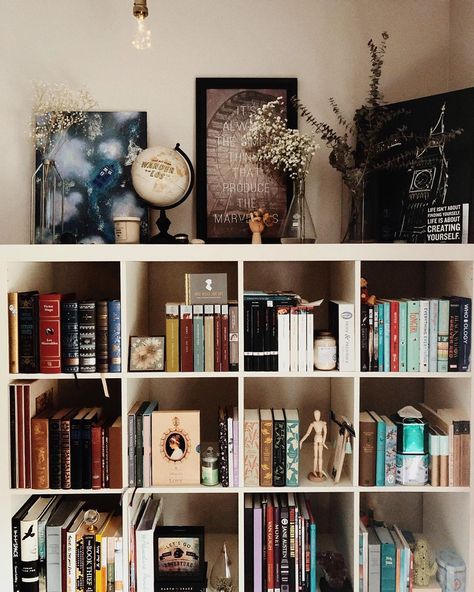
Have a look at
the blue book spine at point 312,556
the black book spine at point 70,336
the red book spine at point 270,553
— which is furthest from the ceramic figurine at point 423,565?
the black book spine at point 70,336

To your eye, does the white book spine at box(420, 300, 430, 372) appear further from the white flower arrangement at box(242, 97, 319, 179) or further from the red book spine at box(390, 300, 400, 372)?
the white flower arrangement at box(242, 97, 319, 179)

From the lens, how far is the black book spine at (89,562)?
1813mm

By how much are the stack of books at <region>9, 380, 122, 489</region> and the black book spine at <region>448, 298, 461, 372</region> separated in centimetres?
111

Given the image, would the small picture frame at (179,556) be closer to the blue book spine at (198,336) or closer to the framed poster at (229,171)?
the blue book spine at (198,336)

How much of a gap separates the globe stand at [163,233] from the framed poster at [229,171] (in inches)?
6.7

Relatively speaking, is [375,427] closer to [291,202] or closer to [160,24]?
[291,202]

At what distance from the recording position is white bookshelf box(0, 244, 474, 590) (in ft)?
5.74

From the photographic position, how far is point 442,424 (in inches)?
72.1

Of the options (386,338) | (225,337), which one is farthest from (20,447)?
(386,338)

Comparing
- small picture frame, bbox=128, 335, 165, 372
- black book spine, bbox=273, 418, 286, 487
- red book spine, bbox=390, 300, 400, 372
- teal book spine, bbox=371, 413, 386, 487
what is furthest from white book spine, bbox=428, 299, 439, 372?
small picture frame, bbox=128, 335, 165, 372

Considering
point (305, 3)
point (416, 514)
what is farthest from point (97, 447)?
point (305, 3)

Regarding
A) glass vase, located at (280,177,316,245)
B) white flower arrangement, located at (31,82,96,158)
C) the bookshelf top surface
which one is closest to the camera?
the bookshelf top surface

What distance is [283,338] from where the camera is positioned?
179 centimetres

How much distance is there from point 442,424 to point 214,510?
3.12 ft
